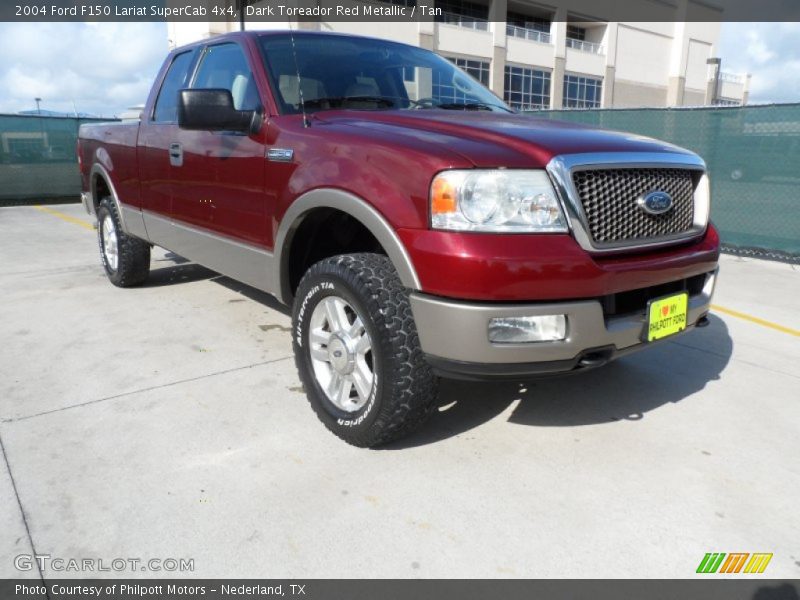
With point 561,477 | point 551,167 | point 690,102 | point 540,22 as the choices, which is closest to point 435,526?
point 561,477

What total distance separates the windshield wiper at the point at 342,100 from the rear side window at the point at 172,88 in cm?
146

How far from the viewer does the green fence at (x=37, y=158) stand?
13.6 m

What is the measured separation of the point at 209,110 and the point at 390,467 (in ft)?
6.37

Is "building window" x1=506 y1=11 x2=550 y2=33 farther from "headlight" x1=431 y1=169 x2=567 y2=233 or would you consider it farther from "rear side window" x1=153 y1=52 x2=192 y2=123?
"headlight" x1=431 y1=169 x2=567 y2=233

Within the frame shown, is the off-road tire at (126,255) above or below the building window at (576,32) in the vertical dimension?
below

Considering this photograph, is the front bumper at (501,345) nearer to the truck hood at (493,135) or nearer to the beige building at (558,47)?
the truck hood at (493,135)

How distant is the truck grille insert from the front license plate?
0.28 metres

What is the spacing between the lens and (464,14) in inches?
1394

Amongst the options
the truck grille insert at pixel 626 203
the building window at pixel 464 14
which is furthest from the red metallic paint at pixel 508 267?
the building window at pixel 464 14

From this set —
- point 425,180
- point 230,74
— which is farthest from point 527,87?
point 425,180

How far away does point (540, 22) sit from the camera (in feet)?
131

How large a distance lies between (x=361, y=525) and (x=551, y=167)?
1501 mm

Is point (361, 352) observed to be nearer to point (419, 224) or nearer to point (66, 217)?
point (419, 224)

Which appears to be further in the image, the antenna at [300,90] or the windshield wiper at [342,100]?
the windshield wiper at [342,100]
